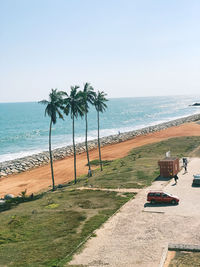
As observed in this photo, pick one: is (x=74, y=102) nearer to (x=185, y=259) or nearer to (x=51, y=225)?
(x=51, y=225)

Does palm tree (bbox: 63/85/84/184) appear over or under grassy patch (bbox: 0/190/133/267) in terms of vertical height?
over

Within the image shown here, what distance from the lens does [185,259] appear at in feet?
62.1

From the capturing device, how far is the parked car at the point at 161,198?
29688 mm

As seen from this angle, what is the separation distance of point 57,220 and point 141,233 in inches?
328

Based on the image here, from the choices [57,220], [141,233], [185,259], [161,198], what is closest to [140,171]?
[161,198]

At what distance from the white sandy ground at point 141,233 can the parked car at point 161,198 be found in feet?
2.18

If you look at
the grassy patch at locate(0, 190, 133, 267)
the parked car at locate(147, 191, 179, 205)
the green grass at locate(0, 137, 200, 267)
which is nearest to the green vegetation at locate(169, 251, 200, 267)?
the green grass at locate(0, 137, 200, 267)

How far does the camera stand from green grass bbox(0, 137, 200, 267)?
69.2 feet

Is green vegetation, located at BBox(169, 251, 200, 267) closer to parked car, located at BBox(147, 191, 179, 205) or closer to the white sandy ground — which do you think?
the white sandy ground

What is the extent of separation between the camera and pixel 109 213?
93.0ft

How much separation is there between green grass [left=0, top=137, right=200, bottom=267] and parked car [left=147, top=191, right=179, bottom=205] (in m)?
3.05

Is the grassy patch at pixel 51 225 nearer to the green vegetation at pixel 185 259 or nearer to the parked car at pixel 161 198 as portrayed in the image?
the parked car at pixel 161 198

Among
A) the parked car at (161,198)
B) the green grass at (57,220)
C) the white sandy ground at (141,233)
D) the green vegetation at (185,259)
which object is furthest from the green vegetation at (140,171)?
the green vegetation at (185,259)

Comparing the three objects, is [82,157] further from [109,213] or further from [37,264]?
[37,264]
